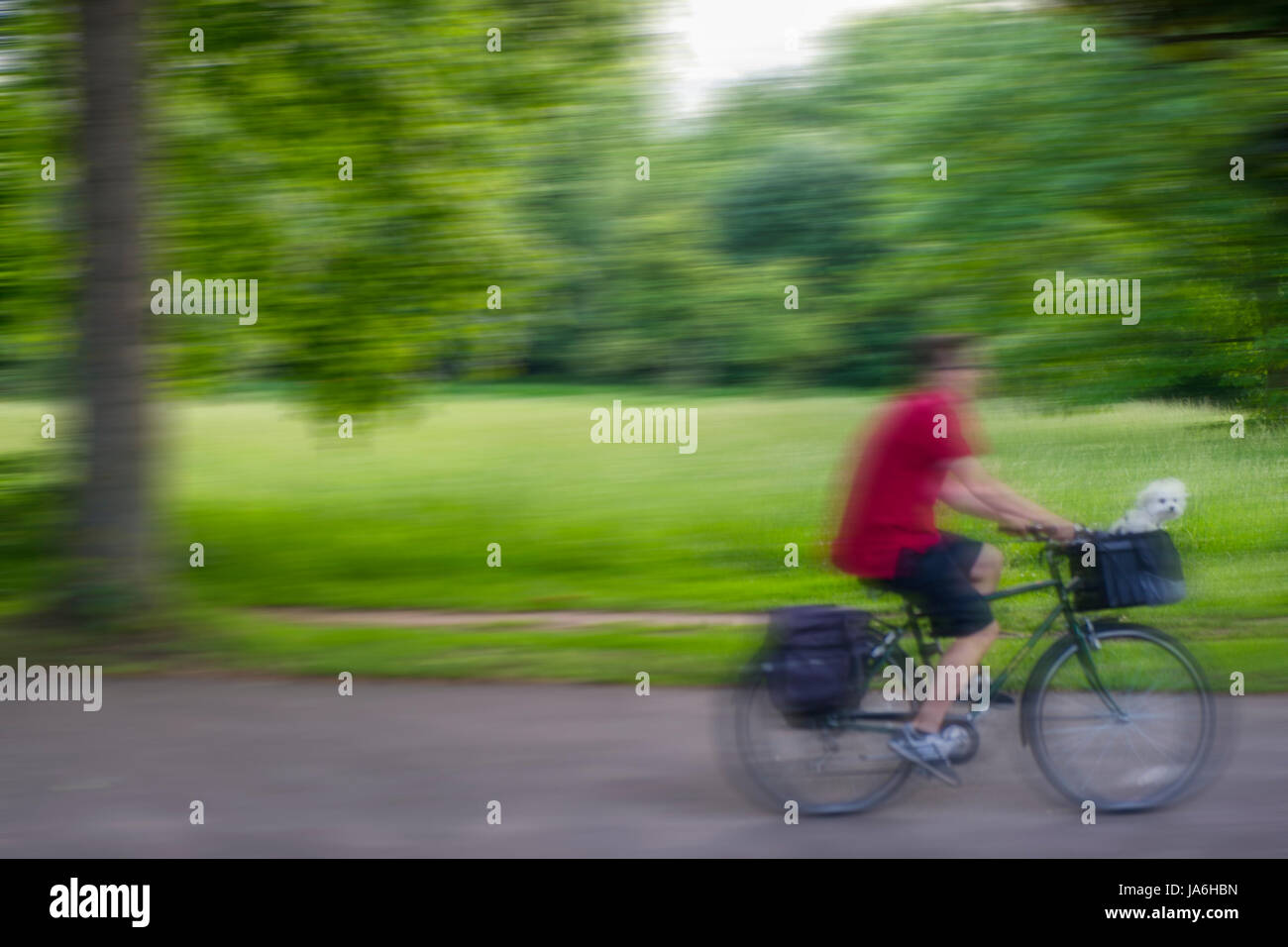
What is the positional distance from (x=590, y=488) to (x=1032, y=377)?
5.88 metres

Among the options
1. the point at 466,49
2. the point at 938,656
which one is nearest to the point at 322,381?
the point at 466,49

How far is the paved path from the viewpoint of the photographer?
4.94 meters

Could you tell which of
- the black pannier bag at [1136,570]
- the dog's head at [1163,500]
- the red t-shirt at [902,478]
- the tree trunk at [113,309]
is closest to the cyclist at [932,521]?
the red t-shirt at [902,478]

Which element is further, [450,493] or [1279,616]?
[450,493]

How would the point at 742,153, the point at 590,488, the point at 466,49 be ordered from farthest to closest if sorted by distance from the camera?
1. the point at 742,153
2. the point at 590,488
3. the point at 466,49

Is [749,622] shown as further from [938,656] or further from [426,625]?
[938,656]

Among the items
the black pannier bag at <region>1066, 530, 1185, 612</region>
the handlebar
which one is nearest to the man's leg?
the handlebar

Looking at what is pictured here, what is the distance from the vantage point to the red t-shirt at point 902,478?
5.05m

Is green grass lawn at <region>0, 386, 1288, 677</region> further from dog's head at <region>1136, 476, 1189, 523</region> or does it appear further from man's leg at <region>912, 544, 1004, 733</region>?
dog's head at <region>1136, 476, 1189, 523</region>

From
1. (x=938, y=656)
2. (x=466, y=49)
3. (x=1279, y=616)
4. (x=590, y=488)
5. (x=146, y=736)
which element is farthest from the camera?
(x=590, y=488)

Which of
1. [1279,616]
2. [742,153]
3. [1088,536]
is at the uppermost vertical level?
[742,153]

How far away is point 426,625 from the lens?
8.81 metres

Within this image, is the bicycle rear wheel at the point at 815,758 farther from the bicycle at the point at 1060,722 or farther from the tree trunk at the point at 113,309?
the tree trunk at the point at 113,309

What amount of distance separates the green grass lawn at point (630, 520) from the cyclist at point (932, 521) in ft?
1.18
